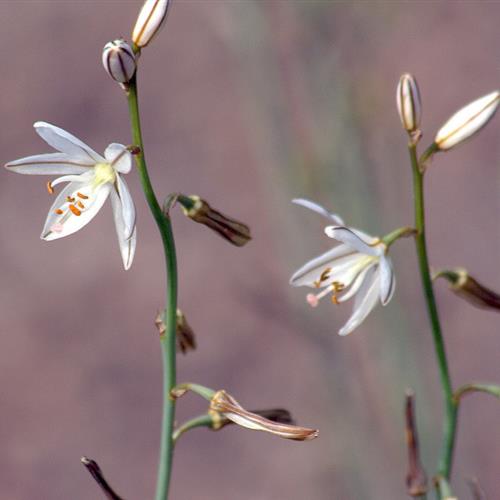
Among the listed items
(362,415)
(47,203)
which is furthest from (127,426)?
(362,415)

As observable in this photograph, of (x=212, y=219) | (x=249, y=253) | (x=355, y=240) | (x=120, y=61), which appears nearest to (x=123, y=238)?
(x=212, y=219)

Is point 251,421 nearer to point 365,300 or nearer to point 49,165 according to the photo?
point 365,300

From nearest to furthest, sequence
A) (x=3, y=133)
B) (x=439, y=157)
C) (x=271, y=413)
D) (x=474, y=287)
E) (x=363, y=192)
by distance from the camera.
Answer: (x=271, y=413) → (x=474, y=287) → (x=363, y=192) → (x=439, y=157) → (x=3, y=133)

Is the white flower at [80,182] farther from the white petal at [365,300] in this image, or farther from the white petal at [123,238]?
the white petal at [365,300]

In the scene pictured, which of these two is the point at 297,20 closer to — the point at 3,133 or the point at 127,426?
the point at 127,426

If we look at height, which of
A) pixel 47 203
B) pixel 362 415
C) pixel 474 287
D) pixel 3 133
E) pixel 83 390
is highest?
pixel 3 133

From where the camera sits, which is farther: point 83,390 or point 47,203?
point 47,203

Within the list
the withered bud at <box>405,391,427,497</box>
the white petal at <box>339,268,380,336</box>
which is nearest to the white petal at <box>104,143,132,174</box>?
the white petal at <box>339,268,380,336</box>
